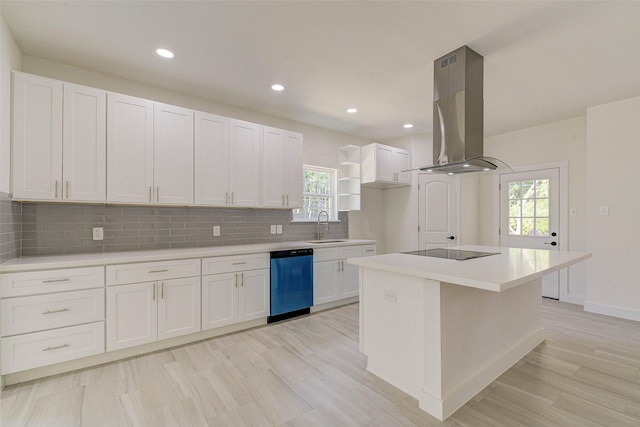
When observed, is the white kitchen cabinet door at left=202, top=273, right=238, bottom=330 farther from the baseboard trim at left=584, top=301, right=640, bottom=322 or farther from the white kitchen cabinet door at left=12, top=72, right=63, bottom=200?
the baseboard trim at left=584, top=301, right=640, bottom=322

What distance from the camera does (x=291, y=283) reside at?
11.3 ft

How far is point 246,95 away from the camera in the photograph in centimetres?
340

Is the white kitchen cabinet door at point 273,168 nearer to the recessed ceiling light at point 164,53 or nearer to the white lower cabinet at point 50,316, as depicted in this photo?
the recessed ceiling light at point 164,53

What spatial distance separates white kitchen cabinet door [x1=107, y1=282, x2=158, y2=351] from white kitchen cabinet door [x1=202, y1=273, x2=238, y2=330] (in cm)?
44

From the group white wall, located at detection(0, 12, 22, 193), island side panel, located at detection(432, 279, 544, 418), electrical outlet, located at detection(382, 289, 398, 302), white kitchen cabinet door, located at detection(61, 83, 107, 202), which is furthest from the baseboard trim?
white wall, located at detection(0, 12, 22, 193)

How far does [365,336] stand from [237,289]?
1478 millimetres

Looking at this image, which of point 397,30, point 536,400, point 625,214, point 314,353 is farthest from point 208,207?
point 625,214

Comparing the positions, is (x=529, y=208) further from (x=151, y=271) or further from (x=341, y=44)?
(x=151, y=271)

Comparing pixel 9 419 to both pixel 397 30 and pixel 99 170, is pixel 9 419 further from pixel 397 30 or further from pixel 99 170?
pixel 397 30

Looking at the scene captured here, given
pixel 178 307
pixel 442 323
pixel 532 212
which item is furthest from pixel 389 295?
pixel 532 212

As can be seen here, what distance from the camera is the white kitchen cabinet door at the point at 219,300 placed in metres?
2.88

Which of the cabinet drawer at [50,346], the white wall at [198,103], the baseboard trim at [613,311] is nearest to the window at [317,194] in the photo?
the white wall at [198,103]

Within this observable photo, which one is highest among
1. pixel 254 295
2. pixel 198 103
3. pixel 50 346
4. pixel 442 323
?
pixel 198 103

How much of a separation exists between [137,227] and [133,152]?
0.80 metres
